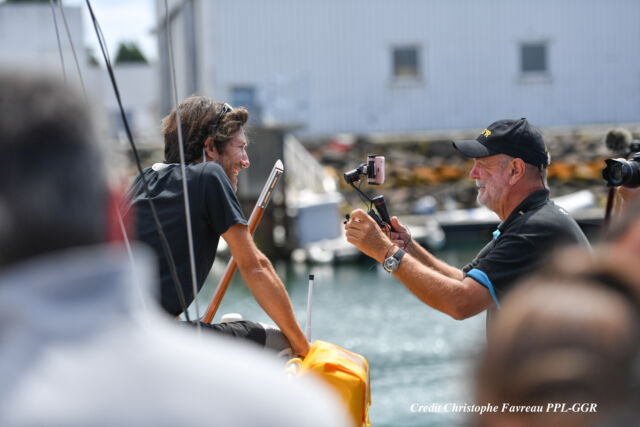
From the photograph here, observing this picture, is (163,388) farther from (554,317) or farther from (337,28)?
(337,28)

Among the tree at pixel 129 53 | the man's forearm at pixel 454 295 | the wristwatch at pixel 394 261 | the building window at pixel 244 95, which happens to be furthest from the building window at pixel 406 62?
the tree at pixel 129 53

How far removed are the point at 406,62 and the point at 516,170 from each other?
23001mm

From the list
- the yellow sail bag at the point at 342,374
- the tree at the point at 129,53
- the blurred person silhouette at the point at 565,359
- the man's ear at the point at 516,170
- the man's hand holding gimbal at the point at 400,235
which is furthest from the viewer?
the tree at the point at 129,53

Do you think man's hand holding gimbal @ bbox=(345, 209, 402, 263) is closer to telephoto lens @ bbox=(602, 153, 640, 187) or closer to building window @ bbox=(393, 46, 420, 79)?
telephoto lens @ bbox=(602, 153, 640, 187)

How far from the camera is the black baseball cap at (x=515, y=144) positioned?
3324mm

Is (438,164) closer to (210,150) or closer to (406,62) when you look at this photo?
(406,62)

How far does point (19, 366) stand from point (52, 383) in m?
0.05

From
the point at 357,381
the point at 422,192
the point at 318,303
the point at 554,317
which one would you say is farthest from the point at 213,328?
the point at 422,192

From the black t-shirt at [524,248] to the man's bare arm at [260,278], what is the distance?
0.71 m

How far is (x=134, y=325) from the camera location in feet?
3.70

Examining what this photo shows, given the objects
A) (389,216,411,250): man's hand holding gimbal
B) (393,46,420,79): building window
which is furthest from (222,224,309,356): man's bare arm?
(393,46,420,79): building window

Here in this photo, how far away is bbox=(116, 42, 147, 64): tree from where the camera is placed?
75750mm

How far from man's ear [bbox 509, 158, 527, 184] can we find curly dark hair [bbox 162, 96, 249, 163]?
3.77ft

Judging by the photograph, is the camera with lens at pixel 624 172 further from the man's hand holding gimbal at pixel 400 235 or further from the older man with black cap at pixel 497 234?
the man's hand holding gimbal at pixel 400 235
